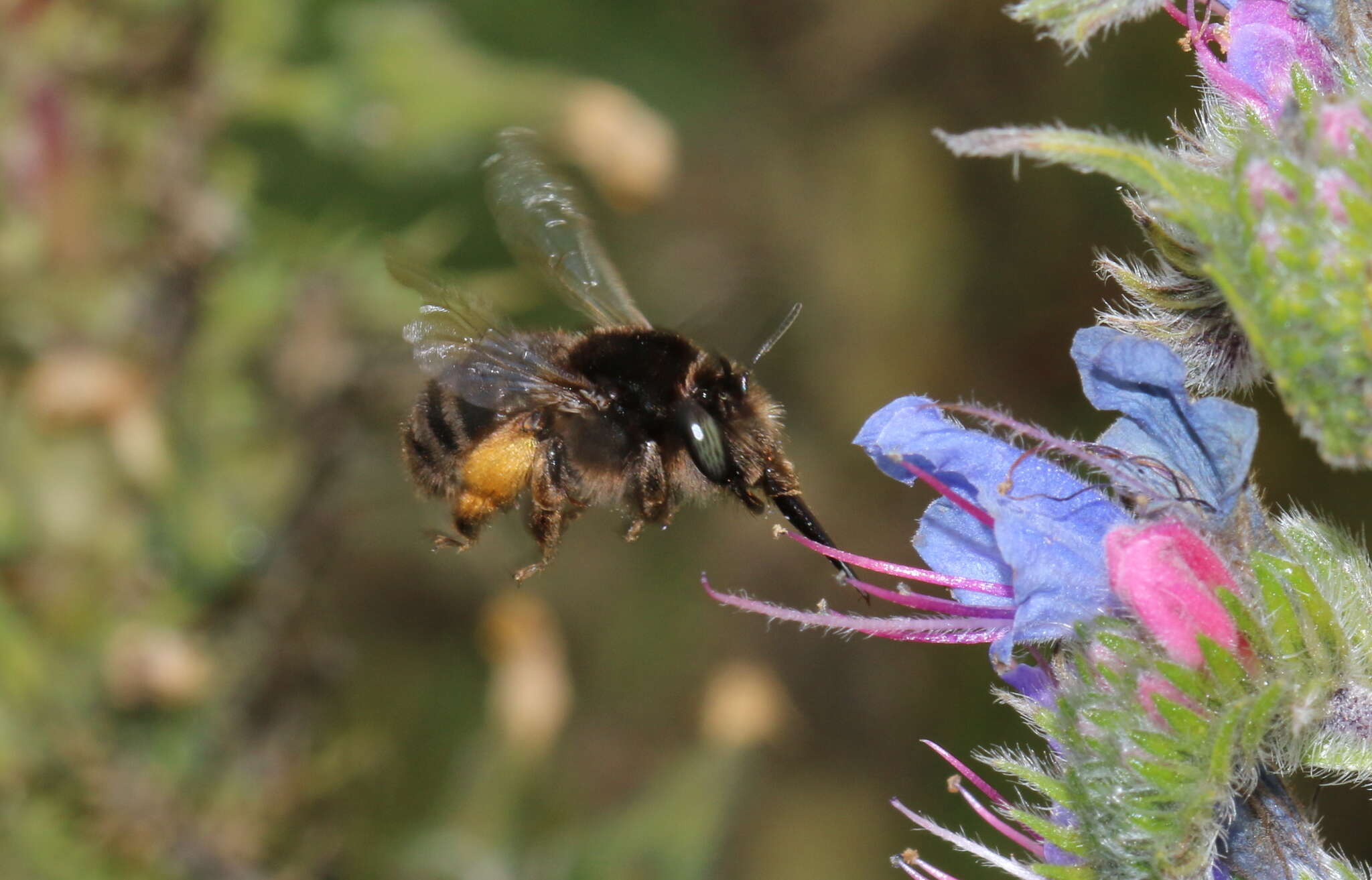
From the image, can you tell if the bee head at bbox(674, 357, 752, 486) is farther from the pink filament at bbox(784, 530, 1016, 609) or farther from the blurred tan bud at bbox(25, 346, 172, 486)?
the blurred tan bud at bbox(25, 346, 172, 486)

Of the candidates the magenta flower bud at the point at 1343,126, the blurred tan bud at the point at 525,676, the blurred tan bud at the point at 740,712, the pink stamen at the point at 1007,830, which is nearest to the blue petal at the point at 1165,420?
the magenta flower bud at the point at 1343,126

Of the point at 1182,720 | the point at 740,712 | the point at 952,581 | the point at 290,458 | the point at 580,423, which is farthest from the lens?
the point at 290,458

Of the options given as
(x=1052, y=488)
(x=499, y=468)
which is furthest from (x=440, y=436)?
(x=1052, y=488)

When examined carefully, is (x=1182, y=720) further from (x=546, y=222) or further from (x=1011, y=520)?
(x=546, y=222)

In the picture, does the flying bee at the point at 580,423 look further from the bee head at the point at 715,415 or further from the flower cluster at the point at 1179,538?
the flower cluster at the point at 1179,538

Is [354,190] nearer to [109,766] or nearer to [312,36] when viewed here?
[312,36]

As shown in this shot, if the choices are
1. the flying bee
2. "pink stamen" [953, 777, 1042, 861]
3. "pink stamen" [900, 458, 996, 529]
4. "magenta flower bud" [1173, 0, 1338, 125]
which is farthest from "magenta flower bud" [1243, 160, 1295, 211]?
the flying bee
